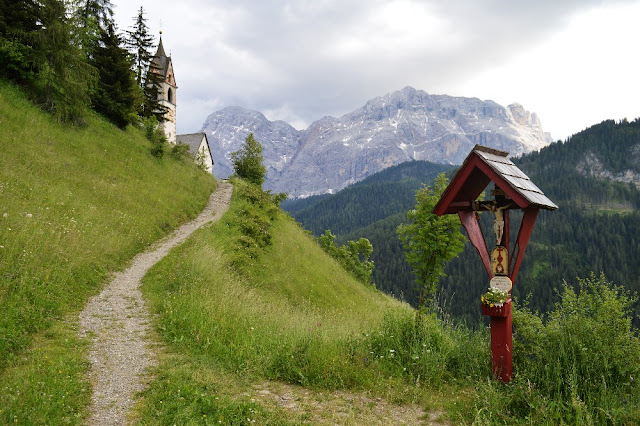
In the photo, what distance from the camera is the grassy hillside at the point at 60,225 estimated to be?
259 inches

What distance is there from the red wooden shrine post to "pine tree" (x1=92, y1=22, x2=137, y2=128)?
102ft

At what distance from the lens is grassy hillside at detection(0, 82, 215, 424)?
6.58m

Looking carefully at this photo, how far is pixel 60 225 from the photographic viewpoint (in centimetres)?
1449

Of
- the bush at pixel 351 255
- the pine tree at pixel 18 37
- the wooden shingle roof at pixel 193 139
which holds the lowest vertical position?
the bush at pixel 351 255

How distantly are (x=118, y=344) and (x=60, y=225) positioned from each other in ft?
27.1

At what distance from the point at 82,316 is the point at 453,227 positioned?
1537 cm

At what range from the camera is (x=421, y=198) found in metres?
19.4

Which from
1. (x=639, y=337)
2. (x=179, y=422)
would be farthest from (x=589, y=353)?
(x=179, y=422)

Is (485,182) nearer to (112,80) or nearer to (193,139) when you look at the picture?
(112,80)

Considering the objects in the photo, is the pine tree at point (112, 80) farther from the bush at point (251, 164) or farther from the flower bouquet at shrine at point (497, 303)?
the flower bouquet at shrine at point (497, 303)

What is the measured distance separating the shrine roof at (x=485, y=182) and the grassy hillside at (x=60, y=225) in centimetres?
784

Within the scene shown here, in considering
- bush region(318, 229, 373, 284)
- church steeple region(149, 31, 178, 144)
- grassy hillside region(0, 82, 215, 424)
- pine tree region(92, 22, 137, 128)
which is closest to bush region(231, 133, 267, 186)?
bush region(318, 229, 373, 284)

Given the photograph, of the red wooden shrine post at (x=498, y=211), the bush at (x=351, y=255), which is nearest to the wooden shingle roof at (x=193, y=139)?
the bush at (x=351, y=255)

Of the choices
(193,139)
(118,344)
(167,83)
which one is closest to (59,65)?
(118,344)
